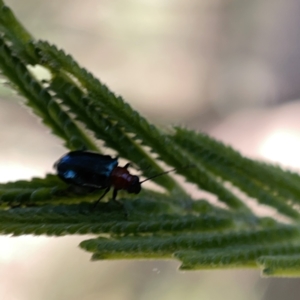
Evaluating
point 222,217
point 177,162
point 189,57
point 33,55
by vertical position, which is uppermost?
point 189,57

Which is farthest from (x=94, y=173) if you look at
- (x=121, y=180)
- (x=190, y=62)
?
(x=190, y=62)

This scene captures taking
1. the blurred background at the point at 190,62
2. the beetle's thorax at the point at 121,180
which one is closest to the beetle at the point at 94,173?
the beetle's thorax at the point at 121,180

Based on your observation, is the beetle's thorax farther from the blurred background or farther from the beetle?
the blurred background

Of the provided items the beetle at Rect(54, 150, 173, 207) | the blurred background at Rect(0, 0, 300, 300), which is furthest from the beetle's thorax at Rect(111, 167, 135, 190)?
the blurred background at Rect(0, 0, 300, 300)

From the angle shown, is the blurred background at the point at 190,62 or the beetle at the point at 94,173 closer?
the beetle at the point at 94,173

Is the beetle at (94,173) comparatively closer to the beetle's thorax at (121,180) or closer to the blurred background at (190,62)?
the beetle's thorax at (121,180)

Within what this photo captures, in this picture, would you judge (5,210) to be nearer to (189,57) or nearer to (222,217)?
(222,217)

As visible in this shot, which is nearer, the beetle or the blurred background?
the beetle

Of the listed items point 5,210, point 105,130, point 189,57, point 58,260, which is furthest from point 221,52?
point 5,210
